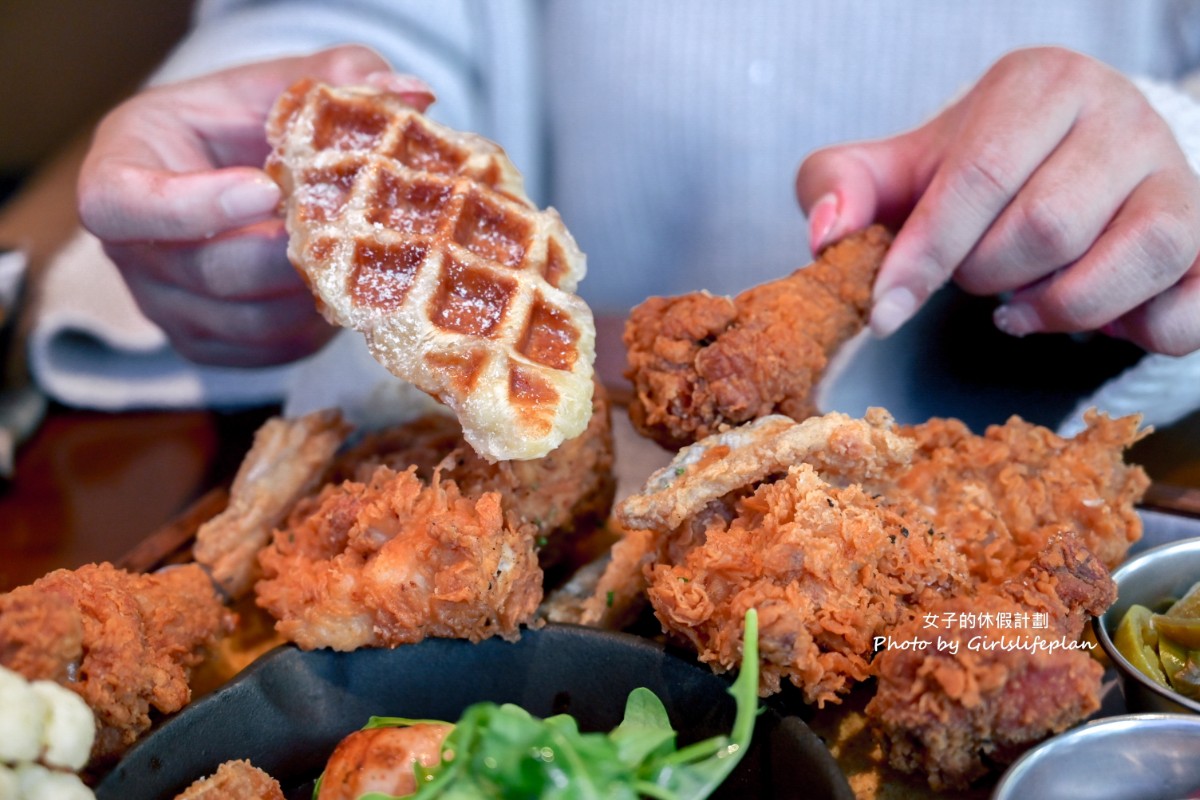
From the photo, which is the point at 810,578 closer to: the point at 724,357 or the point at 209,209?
the point at 724,357

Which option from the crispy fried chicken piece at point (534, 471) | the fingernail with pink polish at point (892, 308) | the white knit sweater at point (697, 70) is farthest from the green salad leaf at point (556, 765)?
the white knit sweater at point (697, 70)

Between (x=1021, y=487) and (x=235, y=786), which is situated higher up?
(x=1021, y=487)

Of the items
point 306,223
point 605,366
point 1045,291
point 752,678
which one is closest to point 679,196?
point 605,366

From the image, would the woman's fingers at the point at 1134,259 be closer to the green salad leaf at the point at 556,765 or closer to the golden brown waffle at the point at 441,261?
the golden brown waffle at the point at 441,261

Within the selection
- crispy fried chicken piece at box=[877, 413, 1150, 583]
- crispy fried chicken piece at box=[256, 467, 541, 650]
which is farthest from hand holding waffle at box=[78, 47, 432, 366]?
crispy fried chicken piece at box=[877, 413, 1150, 583]

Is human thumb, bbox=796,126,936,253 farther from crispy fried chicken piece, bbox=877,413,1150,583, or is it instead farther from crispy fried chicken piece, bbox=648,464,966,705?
crispy fried chicken piece, bbox=648,464,966,705

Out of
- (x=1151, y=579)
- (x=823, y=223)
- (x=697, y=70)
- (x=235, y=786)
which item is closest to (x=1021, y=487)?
(x=1151, y=579)
